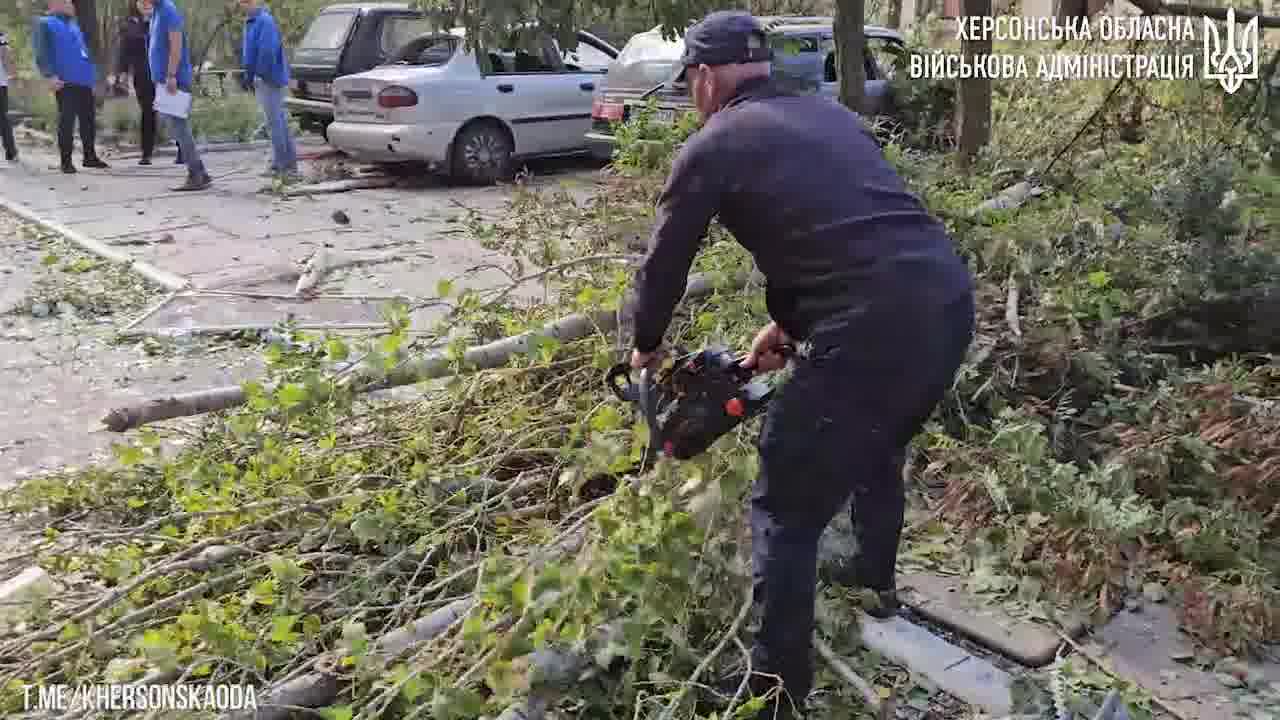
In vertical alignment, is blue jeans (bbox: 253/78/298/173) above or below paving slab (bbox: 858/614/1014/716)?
above

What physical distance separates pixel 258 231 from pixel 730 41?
7496mm

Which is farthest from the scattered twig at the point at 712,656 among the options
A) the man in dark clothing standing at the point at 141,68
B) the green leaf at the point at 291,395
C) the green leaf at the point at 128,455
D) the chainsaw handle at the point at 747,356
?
the man in dark clothing standing at the point at 141,68

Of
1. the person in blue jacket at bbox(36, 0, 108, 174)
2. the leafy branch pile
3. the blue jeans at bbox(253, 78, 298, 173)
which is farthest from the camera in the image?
the person in blue jacket at bbox(36, 0, 108, 174)

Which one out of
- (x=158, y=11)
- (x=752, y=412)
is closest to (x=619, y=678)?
(x=752, y=412)

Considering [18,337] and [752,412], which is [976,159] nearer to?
[752,412]

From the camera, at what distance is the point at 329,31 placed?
1322 centimetres

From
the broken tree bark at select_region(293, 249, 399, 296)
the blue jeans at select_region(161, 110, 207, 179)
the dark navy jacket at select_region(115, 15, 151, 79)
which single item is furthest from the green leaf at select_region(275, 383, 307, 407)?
the dark navy jacket at select_region(115, 15, 151, 79)

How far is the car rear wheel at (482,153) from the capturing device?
463 inches

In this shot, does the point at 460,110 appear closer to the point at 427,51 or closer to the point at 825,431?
the point at 427,51

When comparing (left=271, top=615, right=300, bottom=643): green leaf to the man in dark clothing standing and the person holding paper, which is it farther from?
the man in dark clothing standing

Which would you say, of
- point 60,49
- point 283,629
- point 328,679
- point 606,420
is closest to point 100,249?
point 60,49

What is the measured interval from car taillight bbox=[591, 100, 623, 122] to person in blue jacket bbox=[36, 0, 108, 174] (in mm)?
5779

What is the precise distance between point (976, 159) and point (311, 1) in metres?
20.9

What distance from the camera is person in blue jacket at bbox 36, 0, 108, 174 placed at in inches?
472
